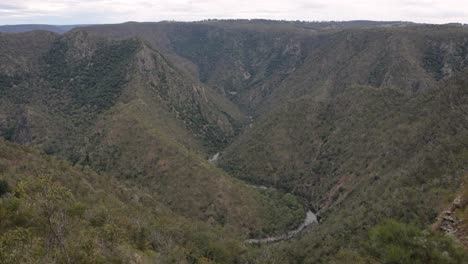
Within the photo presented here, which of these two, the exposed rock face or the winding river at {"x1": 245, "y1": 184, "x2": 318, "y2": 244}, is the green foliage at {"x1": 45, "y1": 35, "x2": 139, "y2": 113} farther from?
the exposed rock face

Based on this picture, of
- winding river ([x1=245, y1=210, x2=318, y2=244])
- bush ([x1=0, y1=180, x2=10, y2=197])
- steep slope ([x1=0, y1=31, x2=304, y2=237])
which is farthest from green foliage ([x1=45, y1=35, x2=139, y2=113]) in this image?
bush ([x1=0, y1=180, x2=10, y2=197])

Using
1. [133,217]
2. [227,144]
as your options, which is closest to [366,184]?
[133,217]

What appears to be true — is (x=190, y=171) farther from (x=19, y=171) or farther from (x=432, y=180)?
(x=432, y=180)

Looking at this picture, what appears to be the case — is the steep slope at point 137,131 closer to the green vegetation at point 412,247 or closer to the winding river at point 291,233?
the winding river at point 291,233

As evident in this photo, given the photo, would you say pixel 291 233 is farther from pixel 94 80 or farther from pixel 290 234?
pixel 94 80

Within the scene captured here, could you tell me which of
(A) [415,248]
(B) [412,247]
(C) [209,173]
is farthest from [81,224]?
(C) [209,173]

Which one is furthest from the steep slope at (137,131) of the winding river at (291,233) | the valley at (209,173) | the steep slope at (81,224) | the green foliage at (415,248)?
the green foliage at (415,248)
